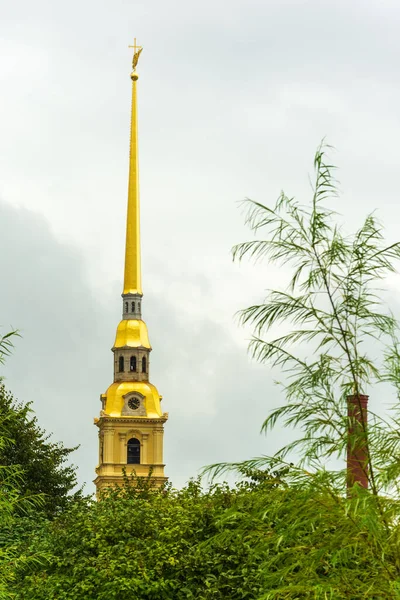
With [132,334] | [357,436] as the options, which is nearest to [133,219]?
[132,334]

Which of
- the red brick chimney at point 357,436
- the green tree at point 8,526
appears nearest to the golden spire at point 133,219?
the green tree at point 8,526

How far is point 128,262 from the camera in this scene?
404 ft

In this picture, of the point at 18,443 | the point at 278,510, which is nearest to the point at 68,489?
the point at 18,443

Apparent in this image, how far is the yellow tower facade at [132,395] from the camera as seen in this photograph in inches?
4747

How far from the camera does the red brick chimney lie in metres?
15.4

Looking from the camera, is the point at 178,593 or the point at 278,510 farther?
the point at 178,593

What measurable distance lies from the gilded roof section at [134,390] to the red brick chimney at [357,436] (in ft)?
345

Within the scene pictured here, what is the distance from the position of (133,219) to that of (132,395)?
16.0 meters

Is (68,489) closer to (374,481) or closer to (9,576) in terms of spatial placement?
(9,576)

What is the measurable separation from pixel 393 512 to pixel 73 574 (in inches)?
540

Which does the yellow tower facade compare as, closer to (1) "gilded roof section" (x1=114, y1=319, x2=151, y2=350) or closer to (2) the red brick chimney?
(1) "gilded roof section" (x1=114, y1=319, x2=151, y2=350)

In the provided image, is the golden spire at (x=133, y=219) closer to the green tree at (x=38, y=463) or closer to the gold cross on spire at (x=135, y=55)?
the gold cross on spire at (x=135, y=55)

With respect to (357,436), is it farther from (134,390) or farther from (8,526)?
(134,390)

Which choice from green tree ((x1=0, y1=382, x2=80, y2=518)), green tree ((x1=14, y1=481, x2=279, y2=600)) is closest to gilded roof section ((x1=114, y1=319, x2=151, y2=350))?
green tree ((x1=0, y1=382, x2=80, y2=518))
